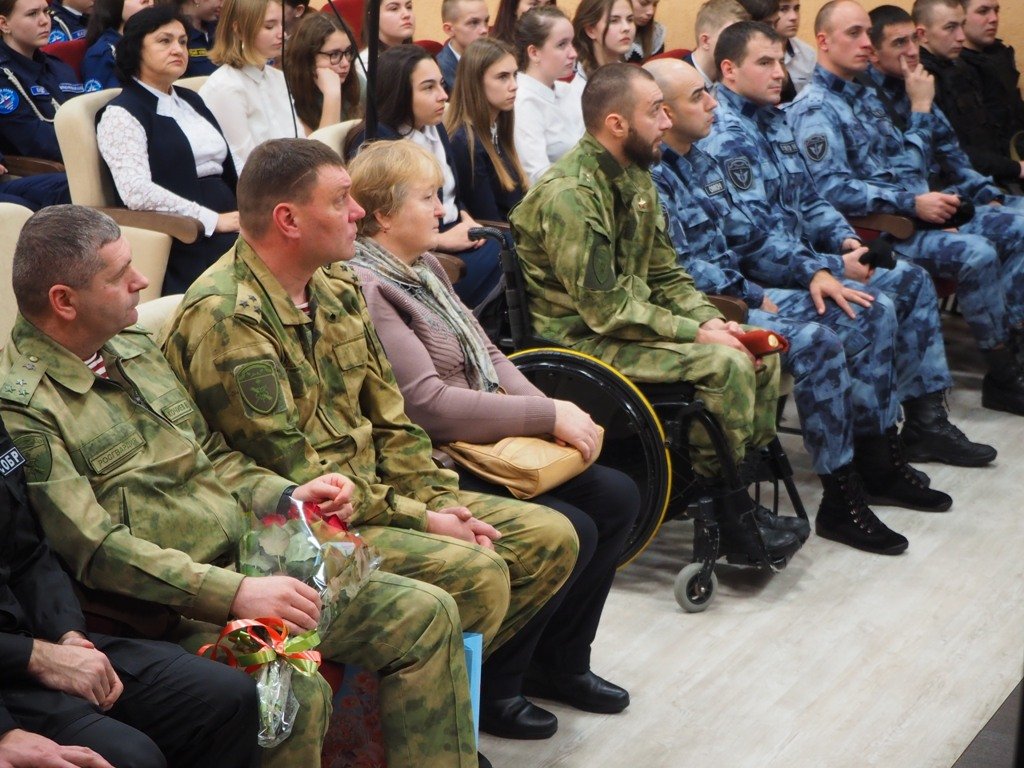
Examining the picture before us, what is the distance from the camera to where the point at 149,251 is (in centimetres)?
348

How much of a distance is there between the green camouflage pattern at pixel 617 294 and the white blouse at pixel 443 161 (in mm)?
885

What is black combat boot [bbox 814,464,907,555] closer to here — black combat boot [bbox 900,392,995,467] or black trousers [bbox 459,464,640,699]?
black combat boot [bbox 900,392,995,467]

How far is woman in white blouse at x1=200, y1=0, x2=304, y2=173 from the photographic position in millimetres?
4379

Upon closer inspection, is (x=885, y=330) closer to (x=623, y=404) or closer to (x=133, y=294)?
(x=623, y=404)

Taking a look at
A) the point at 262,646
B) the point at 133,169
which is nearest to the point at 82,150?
the point at 133,169

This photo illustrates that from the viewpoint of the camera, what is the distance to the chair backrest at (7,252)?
2611 mm

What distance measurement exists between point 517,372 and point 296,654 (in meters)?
1.11

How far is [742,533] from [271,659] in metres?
1.55

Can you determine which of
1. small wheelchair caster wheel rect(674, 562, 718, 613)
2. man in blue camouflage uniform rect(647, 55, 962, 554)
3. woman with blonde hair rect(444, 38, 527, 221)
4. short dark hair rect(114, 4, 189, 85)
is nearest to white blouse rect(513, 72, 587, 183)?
woman with blonde hair rect(444, 38, 527, 221)

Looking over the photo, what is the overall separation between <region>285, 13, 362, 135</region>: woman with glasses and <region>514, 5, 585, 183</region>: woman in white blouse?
60 cm

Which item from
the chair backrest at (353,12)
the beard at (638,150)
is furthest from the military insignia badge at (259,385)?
the chair backrest at (353,12)

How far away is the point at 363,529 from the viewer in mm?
2275

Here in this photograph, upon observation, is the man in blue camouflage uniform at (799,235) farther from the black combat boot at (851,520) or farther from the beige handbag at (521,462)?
the beige handbag at (521,462)

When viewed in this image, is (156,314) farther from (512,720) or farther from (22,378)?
(512,720)
